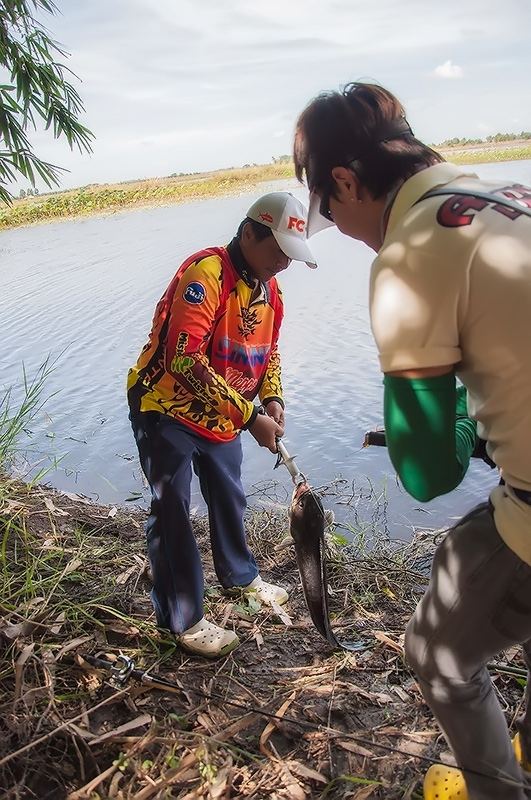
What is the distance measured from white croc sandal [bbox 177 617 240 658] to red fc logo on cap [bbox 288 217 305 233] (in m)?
1.47

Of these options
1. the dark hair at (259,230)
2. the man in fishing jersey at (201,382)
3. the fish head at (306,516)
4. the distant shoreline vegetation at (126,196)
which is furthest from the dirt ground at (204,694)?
the distant shoreline vegetation at (126,196)

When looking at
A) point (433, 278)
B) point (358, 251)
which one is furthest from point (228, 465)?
point (358, 251)

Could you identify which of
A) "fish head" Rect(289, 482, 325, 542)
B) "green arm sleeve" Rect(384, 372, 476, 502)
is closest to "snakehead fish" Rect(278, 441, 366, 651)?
"fish head" Rect(289, 482, 325, 542)

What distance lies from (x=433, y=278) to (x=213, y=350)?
141 cm

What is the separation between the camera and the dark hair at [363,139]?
125 centimetres

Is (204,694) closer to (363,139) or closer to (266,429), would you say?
(266,429)

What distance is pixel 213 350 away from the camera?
2.35 meters

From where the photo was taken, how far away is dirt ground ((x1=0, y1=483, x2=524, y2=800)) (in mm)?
1831

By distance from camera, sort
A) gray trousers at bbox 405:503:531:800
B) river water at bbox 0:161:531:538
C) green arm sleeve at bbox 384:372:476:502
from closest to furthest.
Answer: green arm sleeve at bbox 384:372:476:502, gray trousers at bbox 405:503:531:800, river water at bbox 0:161:531:538

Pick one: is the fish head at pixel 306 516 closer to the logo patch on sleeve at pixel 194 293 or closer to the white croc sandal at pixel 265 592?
the white croc sandal at pixel 265 592

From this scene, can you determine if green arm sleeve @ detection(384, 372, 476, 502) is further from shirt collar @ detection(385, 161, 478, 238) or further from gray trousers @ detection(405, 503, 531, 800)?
shirt collar @ detection(385, 161, 478, 238)

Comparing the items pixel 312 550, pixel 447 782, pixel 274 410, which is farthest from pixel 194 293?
pixel 447 782

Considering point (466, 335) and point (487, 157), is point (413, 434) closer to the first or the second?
point (466, 335)

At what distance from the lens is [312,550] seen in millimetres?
2391
